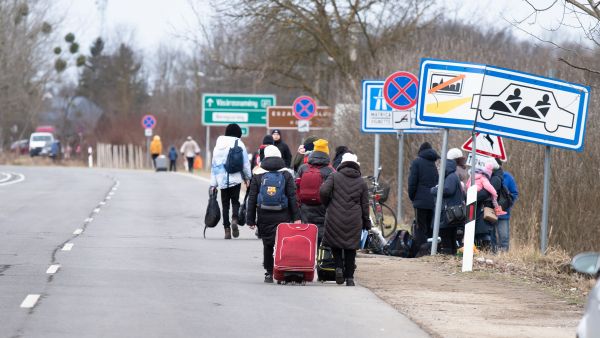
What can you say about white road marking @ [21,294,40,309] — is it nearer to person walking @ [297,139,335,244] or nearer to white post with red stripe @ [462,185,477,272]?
person walking @ [297,139,335,244]

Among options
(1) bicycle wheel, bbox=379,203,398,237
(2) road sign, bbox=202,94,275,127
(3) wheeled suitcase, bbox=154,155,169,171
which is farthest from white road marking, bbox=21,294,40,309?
(3) wheeled suitcase, bbox=154,155,169,171

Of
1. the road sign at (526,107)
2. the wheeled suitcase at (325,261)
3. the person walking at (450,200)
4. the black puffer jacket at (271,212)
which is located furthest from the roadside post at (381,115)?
the wheeled suitcase at (325,261)

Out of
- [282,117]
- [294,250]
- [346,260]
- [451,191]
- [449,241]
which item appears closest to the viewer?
[294,250]

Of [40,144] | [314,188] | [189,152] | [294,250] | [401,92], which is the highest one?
[401,92]

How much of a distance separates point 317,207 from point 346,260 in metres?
1.10

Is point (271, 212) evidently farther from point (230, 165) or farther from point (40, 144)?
point (40, 144)

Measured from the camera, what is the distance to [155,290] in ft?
40.7

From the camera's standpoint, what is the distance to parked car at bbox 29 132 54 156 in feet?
271

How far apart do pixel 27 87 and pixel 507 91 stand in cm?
7282

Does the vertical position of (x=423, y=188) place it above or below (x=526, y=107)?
below

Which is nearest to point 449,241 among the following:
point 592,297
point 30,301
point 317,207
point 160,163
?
point 317,207

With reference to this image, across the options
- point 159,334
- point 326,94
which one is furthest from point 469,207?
point 326,94

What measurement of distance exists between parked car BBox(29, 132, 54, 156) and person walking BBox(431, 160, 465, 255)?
65.4 m

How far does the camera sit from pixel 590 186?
765 inches
